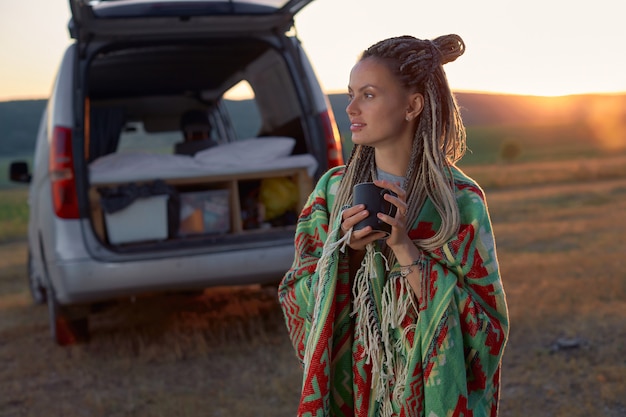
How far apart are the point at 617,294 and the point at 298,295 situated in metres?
4.07

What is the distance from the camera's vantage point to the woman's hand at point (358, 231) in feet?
5.79

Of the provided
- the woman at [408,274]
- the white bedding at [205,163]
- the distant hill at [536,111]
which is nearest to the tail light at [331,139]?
the white bedding at [205,163]

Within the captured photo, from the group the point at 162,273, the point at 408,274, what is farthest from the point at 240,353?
the point at 408,274

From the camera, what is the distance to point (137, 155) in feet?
16.2

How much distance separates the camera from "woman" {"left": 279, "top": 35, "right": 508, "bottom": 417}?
1832 mm

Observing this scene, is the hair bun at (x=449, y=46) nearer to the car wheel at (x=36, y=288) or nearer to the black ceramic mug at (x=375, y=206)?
the black ceramic mug at (x=375, y=206)

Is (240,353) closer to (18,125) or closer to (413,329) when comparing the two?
(413,329)

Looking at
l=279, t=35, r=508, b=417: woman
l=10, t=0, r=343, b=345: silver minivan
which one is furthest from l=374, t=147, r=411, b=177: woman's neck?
l=10, t=0, r=343, b=345: silver minivan

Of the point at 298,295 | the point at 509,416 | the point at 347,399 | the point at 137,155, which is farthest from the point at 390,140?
the point at 137,155

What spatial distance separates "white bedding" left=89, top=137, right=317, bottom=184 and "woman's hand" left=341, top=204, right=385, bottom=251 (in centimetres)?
298

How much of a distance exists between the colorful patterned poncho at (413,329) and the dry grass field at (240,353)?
5.95 feet

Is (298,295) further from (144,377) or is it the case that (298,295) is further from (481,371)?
(144,377)

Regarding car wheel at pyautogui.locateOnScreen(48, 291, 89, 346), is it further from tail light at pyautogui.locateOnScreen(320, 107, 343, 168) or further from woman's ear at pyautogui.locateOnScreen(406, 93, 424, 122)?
woman's ear at pyautogui.locateOnScreen(406, 93, 424, 122)

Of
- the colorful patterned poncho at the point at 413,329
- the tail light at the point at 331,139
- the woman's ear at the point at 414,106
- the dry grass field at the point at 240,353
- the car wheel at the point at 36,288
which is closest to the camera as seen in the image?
the colorful patterned poncho at the point at 413,329
